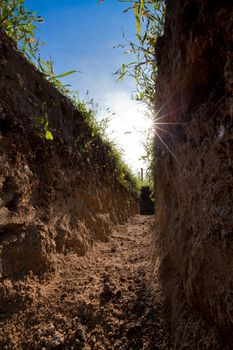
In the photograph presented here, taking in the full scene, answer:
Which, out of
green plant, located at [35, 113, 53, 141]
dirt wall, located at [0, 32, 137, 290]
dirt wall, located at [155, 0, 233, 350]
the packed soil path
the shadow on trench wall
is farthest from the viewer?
the shadow on trench wall

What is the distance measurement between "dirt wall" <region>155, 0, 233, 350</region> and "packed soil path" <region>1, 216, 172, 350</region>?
0.55 feet

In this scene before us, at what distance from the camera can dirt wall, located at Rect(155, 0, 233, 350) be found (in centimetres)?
88

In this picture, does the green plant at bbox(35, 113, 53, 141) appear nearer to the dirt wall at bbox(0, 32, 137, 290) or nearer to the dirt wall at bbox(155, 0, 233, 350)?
the dirt wall at bbox(0, 32, 137, 290)

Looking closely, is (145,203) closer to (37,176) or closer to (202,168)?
(37,176)

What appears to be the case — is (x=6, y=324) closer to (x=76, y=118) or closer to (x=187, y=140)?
(x=187, y=140)

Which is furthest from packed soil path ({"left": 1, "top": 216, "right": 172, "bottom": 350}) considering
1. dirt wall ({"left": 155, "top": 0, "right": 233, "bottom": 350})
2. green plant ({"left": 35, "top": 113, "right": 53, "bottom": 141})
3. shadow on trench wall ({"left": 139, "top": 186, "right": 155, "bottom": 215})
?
shadow on trench wall ({"left": 139, "top": 186, "right": 155, "bottom": 215})

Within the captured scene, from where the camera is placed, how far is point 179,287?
1410mm

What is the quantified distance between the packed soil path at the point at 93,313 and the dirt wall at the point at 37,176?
0.65 ft

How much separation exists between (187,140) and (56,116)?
1758mm

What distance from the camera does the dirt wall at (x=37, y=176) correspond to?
5.79ft

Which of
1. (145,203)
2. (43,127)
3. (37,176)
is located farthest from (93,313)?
(145,203)

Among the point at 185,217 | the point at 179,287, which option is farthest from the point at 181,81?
the point at 179,287

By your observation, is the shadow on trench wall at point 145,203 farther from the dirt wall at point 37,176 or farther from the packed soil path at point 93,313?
the packed soil path at point 93,313

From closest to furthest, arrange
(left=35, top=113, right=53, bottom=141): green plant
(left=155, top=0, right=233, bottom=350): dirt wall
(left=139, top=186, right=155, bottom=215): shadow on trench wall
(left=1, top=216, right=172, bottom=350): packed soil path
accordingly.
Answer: (left=155, top=0, right=233, bottom=350): dirt wall < (left=1, top=216, right=172, bottom=350): packed soil path < (left=35, top=113, right=53, bottom=141): green plant < (left=139, top=186, right=155, bottom=215): shadow on trench wall
